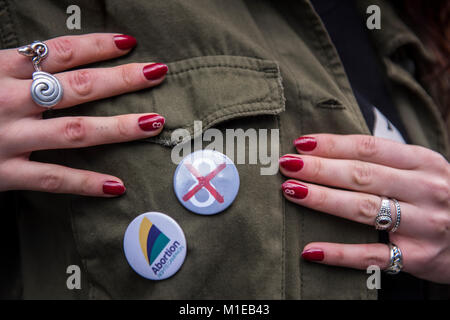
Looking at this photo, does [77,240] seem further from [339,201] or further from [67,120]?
[339,201]

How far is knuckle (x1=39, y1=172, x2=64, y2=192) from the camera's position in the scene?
3.40 ft

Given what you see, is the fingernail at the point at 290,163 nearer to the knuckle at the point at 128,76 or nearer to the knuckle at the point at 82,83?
the knuckle at the point at 128,76

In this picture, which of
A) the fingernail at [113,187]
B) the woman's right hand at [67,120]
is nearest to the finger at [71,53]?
the woman's right hand at [67,120]

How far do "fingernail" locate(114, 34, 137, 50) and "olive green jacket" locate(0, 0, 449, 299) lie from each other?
3cm

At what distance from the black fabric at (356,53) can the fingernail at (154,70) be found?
0.77 meters

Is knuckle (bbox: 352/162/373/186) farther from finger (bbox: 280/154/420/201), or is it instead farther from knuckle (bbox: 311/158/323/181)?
knuckle (bbox: 311/158/323/181)

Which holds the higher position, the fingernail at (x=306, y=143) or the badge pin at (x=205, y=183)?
the fingernail at (x=306, y=143)

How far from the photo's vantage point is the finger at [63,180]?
1025mm

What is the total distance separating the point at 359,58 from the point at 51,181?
131 cm

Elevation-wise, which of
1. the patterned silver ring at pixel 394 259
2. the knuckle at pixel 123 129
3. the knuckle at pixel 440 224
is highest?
the knuckle at pixel 123 129

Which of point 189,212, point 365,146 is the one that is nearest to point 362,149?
point 365,146

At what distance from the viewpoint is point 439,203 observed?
48.2 inches

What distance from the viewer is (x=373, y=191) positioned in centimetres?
117
